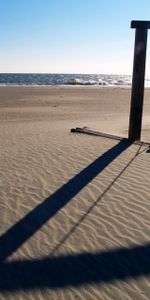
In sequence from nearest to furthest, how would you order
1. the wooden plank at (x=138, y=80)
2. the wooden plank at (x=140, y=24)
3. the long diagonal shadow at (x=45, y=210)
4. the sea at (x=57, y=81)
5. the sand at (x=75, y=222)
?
the sand at (x=75, y=222), the long diagonal shadow at (x=45, y=210), the wooden plank at (x=140, y=24), the wooden plank at (x=138, y=80), the sea at (x=57, y=81)

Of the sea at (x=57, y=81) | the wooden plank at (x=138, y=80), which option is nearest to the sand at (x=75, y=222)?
the wooden plank at (x=138, y=80)

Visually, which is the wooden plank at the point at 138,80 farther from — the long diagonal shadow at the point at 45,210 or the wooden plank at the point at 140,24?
the long diagonal shadow at the point at 45,210

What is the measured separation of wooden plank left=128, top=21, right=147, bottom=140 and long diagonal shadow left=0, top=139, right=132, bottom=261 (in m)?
2.15

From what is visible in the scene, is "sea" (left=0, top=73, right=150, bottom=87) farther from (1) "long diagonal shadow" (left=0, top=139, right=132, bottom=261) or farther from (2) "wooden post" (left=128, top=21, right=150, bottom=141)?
(1) "long diagonal shadow" (left=0, top=139, right=132, bottom=261)

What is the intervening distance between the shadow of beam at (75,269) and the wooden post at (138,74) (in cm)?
613

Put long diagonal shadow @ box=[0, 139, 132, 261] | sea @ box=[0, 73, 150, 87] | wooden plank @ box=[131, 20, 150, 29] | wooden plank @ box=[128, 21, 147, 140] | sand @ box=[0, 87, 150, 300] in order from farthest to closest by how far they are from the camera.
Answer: sea @ box=[0, 73, 150, 87], wooden plank @ box=[128, 21, 147, 140], wooden plank @ box=[131, 20, 150, 29], long diagonal shadow @ box=[0, 139, 132, 261], sand @ box=[0, 87, 150, 300]

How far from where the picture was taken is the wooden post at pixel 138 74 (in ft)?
31.9

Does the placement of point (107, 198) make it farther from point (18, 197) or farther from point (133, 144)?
point (133, 144)

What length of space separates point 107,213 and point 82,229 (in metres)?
0.62

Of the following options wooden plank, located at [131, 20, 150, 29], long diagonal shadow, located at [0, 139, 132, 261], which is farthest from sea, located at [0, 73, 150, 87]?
A: long diagonal shadow, located at [0, 139, 132, 261]

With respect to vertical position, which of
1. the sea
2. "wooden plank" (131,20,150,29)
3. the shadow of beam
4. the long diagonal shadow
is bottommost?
the shadow of beam

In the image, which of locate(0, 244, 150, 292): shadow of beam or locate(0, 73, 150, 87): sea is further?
locate(0, 73, 150, 87): sea

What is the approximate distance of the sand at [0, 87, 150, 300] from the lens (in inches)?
157

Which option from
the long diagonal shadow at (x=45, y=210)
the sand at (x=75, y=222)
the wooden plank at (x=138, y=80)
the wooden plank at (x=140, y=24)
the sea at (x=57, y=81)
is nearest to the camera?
the sand at (x=75, y=222)
